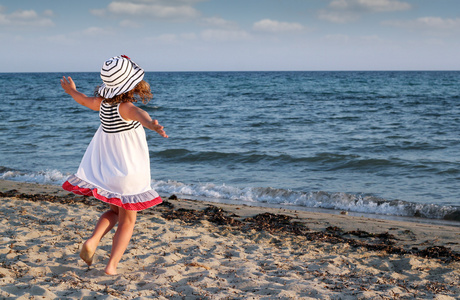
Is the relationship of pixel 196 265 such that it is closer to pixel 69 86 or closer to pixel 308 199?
pixel 69 86

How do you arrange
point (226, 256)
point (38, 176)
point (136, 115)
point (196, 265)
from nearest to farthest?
point (136, 115) < point (196, 265) < point (226, 256) < point (38, 176)

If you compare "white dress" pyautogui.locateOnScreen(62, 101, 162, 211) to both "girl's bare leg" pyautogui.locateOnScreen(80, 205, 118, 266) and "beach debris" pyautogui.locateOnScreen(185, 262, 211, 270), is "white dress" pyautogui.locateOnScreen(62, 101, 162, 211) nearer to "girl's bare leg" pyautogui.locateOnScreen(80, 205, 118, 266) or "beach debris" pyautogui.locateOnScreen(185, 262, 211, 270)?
"girl's bare leg" pyautogui.locateOnScreen(80, 205, 118, 266)

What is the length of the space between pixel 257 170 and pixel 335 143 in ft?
11.4

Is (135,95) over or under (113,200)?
over

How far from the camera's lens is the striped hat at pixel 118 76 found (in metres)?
3.08

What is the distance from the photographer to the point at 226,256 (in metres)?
4.12

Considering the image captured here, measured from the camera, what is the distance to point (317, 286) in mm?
3406

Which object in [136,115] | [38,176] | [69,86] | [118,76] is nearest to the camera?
[136,115]

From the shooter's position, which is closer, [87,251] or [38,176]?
[87,251]

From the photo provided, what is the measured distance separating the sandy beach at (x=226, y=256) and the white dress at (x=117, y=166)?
666 mm

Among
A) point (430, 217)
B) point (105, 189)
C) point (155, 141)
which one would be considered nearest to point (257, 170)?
point (430, 217)

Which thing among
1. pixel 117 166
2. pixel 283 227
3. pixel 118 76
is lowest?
pixel 283 227

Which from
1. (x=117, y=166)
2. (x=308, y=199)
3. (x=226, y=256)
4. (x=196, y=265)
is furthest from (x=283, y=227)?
(x=117, y=166)

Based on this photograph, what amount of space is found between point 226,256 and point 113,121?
5.75 feet
